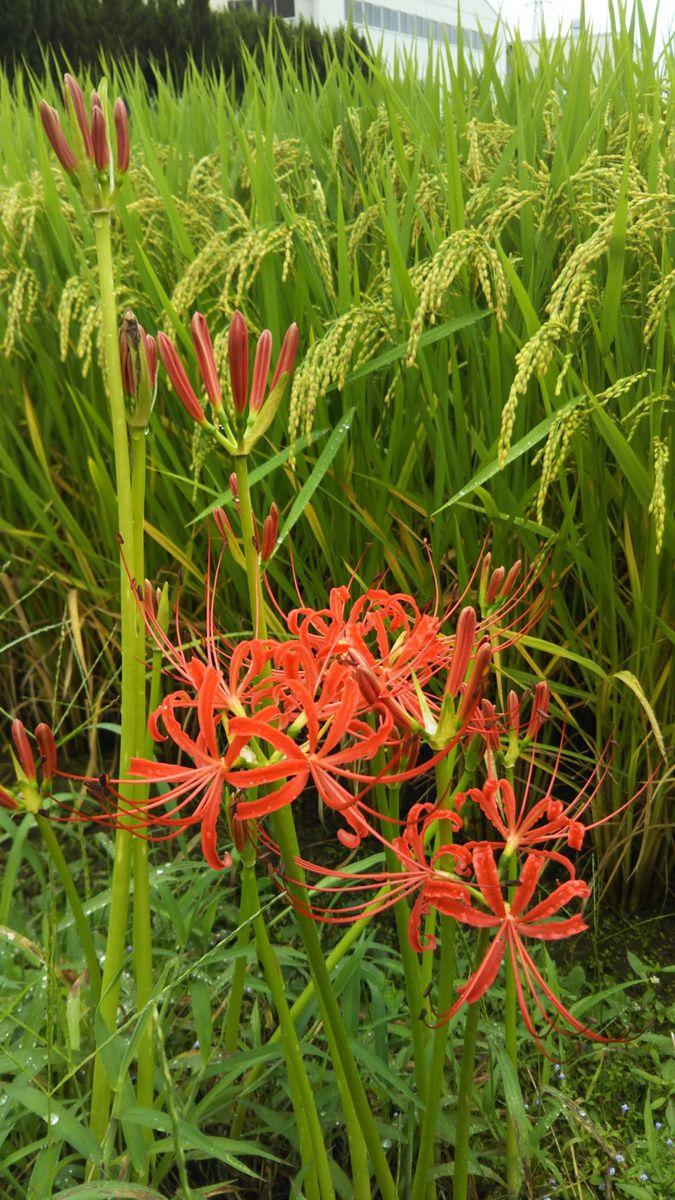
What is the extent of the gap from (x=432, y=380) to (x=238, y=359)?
0.90m

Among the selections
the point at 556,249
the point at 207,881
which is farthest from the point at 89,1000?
the point at 556,249

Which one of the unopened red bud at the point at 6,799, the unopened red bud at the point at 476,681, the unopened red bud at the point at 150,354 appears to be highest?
the unopened red bud at the point at 150,354

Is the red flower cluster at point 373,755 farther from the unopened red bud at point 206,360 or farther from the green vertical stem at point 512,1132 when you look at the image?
the green vertical stem at point 512,1132

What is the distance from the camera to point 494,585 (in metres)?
0.81

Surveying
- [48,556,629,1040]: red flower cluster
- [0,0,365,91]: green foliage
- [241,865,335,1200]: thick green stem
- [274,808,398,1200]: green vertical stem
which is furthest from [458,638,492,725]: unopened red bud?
[0,0,365,91]: green foliage

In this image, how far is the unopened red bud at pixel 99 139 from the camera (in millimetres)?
814

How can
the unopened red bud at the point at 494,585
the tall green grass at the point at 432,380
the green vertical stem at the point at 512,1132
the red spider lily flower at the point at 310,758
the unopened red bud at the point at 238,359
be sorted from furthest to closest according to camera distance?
the tall green grass at the point at 432,380 → the green vertical stem at the point at 512,1132 → the unopened red bud at the point at 494,585 → the unopened red bud at the point at 238,359 → the red spider lily flower at the point at 310,758

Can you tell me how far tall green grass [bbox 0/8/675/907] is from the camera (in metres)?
1.34

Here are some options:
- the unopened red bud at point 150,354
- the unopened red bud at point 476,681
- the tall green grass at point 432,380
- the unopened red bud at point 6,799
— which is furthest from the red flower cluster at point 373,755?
the tall green grass at point 432,380

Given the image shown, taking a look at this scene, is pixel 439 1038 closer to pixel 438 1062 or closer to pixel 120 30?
pixel 438 1062

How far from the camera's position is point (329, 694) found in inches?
24.6

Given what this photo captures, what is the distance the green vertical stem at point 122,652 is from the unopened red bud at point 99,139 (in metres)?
0.04

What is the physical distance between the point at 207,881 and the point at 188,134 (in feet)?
6.42

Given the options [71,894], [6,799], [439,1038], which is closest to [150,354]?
[6,799]
